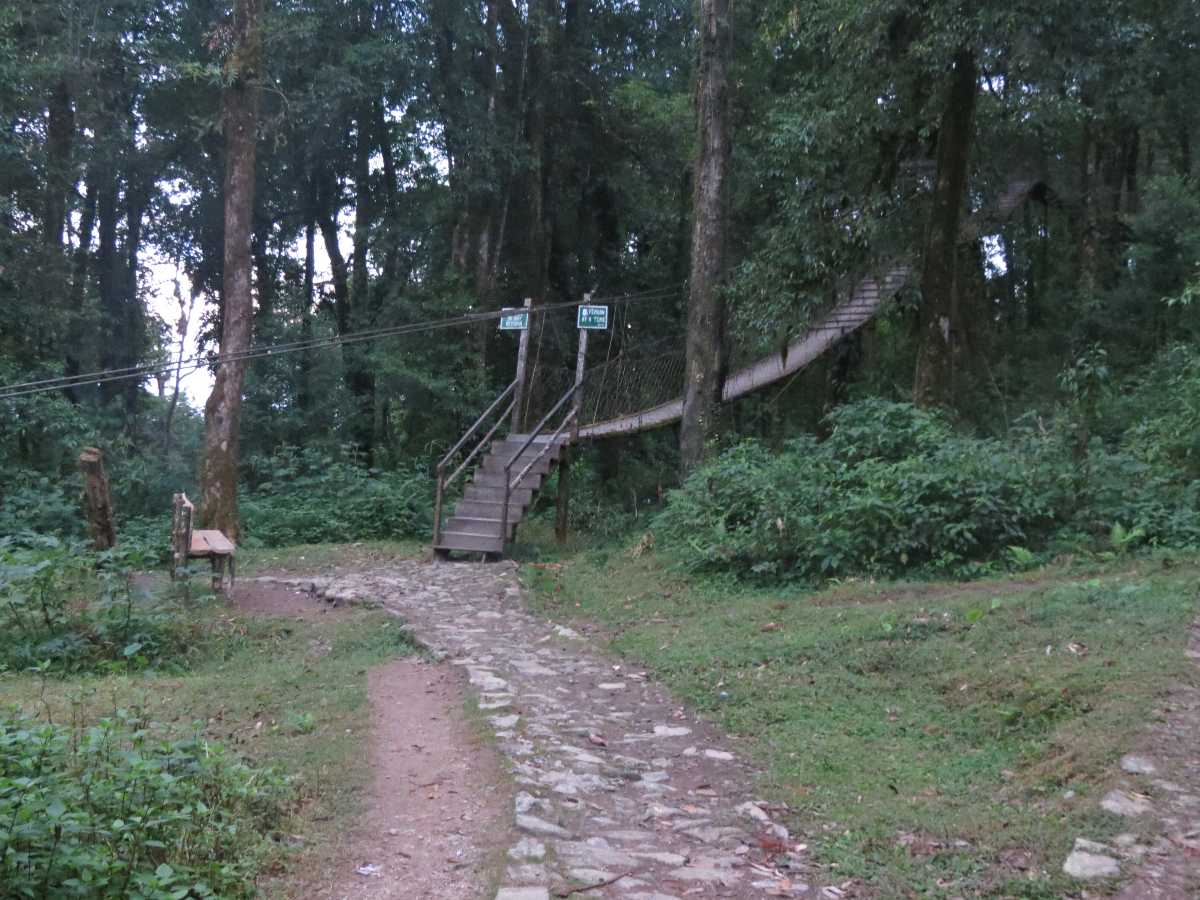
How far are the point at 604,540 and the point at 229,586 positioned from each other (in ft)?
19.8

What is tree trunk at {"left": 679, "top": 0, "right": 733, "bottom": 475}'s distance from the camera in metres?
14.5

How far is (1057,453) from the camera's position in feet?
36.1

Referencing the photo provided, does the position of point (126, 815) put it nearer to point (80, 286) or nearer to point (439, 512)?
point (439, 512)

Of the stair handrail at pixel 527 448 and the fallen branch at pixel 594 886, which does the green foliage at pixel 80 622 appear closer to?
the stair handrail at pixel 527 448

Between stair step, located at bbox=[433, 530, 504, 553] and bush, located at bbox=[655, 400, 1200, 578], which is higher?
bush, located at bbox=[655, 400, 1200, 578]

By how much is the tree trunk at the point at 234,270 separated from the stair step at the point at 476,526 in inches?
152

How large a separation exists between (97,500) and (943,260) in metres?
11.5

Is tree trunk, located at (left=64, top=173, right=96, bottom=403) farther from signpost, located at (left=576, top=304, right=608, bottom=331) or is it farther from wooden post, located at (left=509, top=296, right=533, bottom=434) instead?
signpost, located at (left=576, top=304, right=608, bottom=331)

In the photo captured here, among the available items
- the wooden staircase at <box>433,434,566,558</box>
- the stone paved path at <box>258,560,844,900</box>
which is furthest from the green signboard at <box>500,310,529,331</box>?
the stone paved path at <box>258,560,844,900</box>

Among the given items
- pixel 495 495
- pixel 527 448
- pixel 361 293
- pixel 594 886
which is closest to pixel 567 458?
pixel 527 448

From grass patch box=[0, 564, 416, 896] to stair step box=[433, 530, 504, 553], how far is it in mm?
3507

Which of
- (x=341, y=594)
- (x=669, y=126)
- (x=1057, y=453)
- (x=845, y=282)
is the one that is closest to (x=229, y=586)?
(x=341, y=594)

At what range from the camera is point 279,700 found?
7.25 meters

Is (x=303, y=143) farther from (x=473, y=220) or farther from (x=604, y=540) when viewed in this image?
(x=604, y=540)
